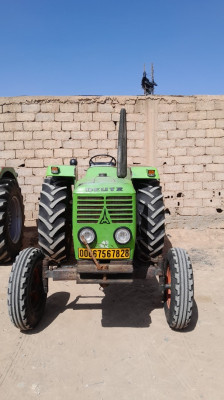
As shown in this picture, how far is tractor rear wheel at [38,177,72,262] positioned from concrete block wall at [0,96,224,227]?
3171mm

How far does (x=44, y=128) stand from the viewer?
6.77m

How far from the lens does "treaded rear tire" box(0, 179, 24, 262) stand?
486cm

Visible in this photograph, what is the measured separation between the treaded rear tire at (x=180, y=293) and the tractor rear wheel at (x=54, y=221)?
1264 mm

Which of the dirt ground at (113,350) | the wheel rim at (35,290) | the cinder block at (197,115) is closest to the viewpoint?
the dirt ground at (113,350)

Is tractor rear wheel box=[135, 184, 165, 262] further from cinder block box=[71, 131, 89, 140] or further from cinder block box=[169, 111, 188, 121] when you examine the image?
cinder block box=[169, 111, 188, 121]

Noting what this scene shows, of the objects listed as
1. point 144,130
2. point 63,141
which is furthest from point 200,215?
point 63,141

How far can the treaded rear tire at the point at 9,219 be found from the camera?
15.9 ft

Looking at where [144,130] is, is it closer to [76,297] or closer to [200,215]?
[200,215]

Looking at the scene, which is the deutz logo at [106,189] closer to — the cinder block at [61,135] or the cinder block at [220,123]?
the cinder block at [61,135]

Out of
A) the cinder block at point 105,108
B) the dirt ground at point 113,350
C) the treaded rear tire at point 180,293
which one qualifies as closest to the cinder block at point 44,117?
the cinder block at point 105,108

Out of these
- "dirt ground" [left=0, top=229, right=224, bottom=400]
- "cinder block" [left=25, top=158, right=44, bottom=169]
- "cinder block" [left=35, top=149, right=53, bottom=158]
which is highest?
"cinder block" [left=35, top=149, right=53, bottom=158]

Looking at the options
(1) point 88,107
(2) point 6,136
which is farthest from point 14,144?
(1) point 88,107

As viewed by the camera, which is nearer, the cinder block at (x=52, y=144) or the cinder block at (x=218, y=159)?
the cinder block at (x=52, y=144)

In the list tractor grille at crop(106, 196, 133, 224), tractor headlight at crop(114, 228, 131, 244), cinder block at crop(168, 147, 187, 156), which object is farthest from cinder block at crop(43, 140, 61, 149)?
tractor headlight at crop(114, 228, 131, 244)
